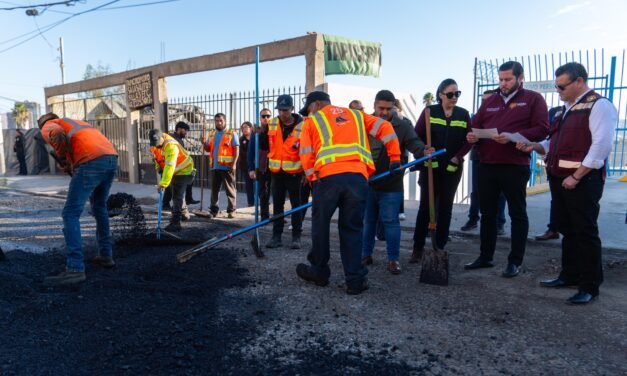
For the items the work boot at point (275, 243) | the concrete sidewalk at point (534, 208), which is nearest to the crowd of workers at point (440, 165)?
the work boot at point (275, 243)

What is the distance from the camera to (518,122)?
4234 mm

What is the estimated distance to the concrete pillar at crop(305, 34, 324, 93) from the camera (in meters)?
9.39

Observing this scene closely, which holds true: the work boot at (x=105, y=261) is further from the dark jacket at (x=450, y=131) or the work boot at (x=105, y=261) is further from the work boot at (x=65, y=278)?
the dark jacket at (x=450, y=131)

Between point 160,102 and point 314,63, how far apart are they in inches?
230

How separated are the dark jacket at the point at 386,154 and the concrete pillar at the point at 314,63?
507 centimetres

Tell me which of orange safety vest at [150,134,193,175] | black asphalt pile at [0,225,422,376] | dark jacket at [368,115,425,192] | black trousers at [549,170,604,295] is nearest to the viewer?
black asphalt pile at [0,225,422,376]

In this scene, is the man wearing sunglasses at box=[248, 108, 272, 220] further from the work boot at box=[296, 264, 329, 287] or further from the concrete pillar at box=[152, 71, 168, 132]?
the concrete pillar at box=[152, 71, 168, 132]

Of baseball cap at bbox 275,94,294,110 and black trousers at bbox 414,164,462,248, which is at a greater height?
baseball cap at bbox 275,94,294,110

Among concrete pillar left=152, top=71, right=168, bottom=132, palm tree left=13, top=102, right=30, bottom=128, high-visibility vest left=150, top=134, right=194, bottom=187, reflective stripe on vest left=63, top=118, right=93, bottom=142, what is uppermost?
palm tree left=13, top=102, right=30, bottom=128

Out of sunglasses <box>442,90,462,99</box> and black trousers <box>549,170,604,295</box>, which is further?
sunglasses <box>442,90,462,99</box>

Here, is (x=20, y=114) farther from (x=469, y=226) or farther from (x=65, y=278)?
(x=469, y=226)

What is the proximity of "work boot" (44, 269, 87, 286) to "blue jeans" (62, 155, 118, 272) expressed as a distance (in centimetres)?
4

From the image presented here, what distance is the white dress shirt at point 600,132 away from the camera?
11.4ft

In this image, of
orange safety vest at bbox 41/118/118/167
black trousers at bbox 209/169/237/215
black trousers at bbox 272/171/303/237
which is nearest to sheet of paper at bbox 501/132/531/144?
black trousers at bbox 272/171/303/237
